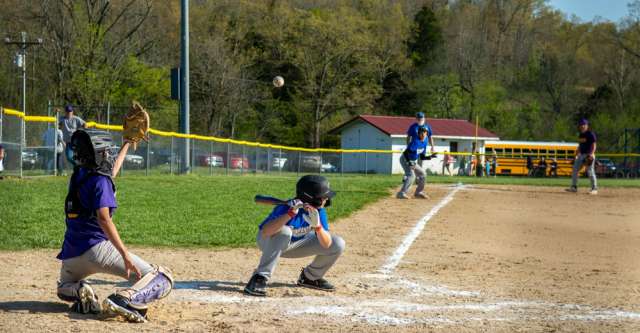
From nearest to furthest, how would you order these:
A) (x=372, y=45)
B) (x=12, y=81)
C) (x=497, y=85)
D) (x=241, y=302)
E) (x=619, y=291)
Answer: (x=241, y=302) < (x=619, y=291) < (x=12, y=81) < (x=372, y=45) < (x=497, y=85)

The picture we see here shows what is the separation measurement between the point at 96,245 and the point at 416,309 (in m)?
2.43

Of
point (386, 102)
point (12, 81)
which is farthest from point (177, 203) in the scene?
point (386, 102)

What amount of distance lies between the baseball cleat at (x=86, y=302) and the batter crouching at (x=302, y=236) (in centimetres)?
133

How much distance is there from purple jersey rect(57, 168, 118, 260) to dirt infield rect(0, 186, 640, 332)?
49cm

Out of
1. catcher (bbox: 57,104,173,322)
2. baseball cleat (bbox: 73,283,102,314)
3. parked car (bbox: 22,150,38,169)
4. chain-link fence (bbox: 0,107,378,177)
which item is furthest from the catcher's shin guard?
parked car (bbox: 22,150,38,169)

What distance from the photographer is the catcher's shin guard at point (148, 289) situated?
4.95m

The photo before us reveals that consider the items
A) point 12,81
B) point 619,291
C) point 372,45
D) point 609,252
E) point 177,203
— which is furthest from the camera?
point 372,45

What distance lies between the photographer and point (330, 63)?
61406mm

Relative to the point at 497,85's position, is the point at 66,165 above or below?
below

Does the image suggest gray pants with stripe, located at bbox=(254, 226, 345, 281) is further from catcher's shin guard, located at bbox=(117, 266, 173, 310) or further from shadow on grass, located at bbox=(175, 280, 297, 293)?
catcher's shin guard, located at bbox=(117, 266, 173, 310)

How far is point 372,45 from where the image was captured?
207 feet

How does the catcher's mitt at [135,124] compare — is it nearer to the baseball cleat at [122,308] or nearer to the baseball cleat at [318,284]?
the baseball cleat at [122,308]

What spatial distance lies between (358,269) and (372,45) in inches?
2236

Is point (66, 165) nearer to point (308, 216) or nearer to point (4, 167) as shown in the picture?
point (4, 167)
